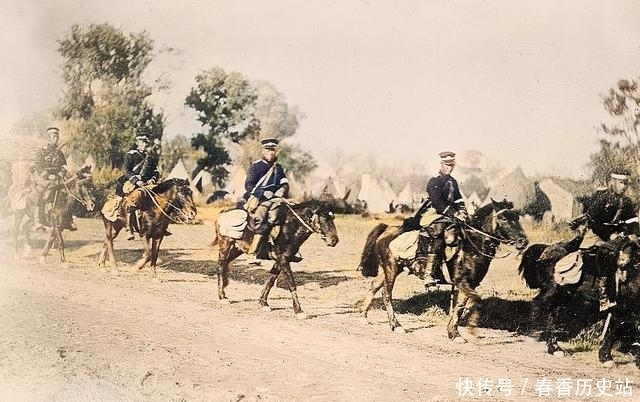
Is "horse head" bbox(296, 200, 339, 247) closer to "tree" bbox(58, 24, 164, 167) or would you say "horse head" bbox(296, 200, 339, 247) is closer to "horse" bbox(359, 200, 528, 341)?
"horse" bbox(359, 200, 528, 341)

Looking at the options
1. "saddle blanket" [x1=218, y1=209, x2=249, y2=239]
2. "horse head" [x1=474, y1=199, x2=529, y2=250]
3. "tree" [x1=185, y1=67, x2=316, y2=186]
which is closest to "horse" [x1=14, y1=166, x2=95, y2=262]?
"tree" [x1=185, y1=67, x2=316, y2=186]

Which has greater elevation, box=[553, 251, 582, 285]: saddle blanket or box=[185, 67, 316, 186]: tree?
box=[185, 67, 316, 186]: tree

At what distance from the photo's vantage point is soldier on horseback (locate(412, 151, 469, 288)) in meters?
4.49

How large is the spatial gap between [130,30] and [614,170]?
3.23 m

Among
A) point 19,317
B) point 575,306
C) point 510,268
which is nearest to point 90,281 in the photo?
point 19,317

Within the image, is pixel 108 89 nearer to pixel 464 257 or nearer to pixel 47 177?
pixel 47 177

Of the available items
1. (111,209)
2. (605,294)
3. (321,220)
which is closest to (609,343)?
(605,294)

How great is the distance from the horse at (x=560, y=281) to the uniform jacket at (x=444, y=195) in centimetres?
51

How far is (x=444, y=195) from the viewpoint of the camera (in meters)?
4.50

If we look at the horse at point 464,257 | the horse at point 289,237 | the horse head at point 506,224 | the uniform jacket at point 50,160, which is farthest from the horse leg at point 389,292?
the uniform jacket at point 50,160

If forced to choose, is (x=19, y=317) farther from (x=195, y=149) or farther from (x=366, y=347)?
(x=366, y=347)

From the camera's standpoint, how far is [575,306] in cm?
448

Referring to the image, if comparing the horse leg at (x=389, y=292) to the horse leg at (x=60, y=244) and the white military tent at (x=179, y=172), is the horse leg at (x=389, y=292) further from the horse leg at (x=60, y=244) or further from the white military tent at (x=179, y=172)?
the horse leg at (x=60, y=244)

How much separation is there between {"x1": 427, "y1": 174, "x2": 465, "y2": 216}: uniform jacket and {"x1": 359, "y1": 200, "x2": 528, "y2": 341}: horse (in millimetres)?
114
